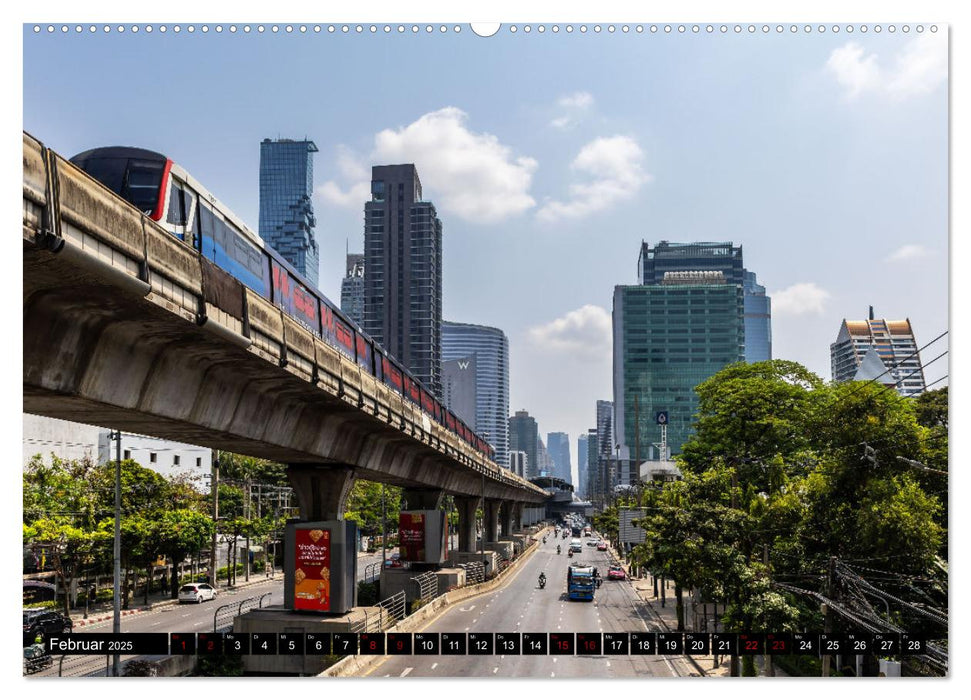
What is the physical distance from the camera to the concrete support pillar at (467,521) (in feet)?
265

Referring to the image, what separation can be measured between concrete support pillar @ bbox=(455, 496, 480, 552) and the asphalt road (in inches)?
208

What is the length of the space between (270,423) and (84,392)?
10.0m

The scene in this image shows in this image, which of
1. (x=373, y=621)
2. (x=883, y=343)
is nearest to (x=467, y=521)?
(x=373, y=621)

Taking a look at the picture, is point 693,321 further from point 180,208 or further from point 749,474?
point 180,208

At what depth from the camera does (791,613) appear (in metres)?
23.9

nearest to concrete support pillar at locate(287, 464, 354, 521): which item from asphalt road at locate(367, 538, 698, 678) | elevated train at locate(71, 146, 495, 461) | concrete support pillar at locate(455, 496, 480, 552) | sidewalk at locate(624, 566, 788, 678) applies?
elevated train at locate(71, 146, 495, 461)

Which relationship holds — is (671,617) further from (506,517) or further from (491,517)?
→ (506,517)

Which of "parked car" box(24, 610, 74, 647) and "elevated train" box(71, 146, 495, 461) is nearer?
"elevated train" box(71, 146, 495, 461)

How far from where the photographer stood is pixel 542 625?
45.0 m

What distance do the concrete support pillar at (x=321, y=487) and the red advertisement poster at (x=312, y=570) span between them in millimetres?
2098

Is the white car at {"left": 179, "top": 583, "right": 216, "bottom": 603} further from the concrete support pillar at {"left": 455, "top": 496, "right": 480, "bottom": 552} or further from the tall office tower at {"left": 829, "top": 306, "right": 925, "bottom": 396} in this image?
the tall office tower at {"left": 829, "top": 306, "right": 925, "bottom": 396}

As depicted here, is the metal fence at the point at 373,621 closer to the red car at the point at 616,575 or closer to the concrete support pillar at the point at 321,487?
the concrete support pillar at the point at 321,487

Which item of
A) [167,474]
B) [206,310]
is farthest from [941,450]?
[167,474]

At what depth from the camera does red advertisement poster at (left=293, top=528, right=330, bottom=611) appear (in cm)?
3262
